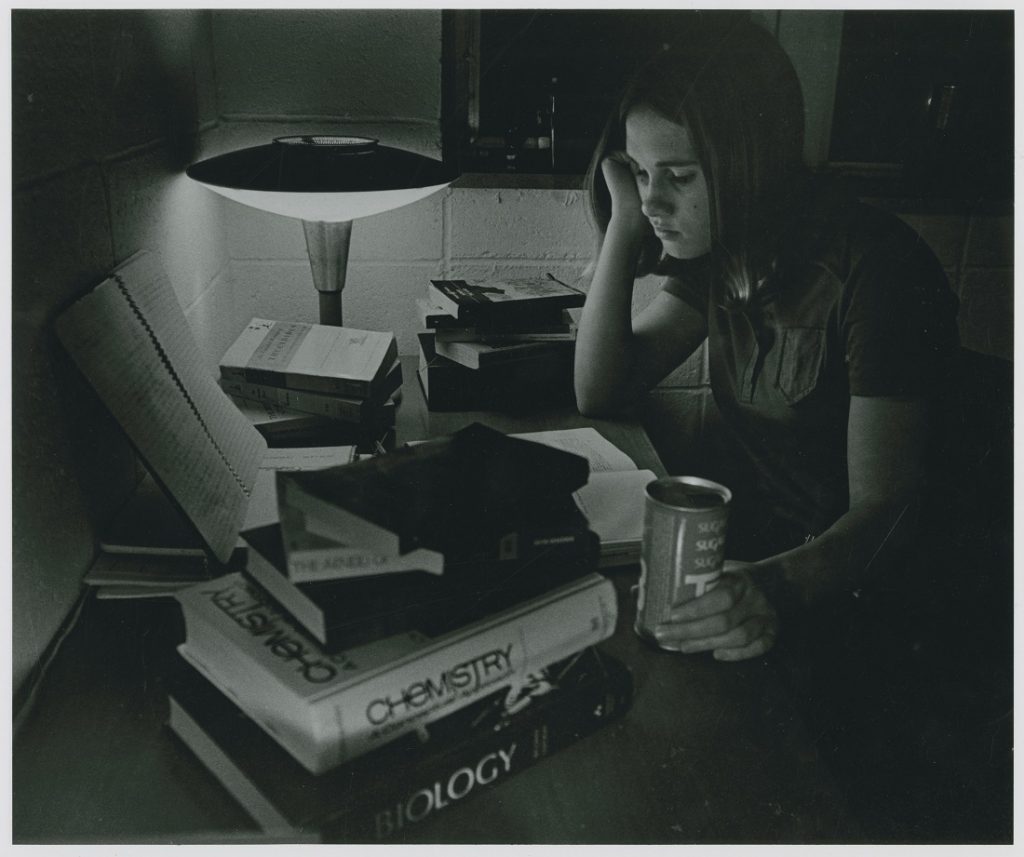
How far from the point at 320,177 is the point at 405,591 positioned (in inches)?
30.8

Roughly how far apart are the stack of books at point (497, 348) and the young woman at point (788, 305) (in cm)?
20

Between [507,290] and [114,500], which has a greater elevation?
[507,290]

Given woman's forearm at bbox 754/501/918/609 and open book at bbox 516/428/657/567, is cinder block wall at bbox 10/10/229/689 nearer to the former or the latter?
open book at bbox 516/428/657/567

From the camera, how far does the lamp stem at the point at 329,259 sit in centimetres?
133

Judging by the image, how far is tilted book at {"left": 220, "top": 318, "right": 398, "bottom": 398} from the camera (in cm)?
119

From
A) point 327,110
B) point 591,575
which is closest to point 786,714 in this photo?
point 591,575

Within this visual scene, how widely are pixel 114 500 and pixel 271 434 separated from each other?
27 cm

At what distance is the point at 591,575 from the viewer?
690 mm

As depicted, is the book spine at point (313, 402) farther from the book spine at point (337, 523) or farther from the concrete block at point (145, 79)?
the book spine at point (337, 523)

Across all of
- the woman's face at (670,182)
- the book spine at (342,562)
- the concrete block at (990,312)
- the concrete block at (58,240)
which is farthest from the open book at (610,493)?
the concrete block at (58,240)

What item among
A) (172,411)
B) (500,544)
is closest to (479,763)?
(500,544)

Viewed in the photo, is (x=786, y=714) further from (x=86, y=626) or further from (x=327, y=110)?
(x=327, y=110)

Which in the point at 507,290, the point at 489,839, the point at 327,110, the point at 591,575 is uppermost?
the point at 327,110

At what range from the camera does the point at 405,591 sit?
61 cm
